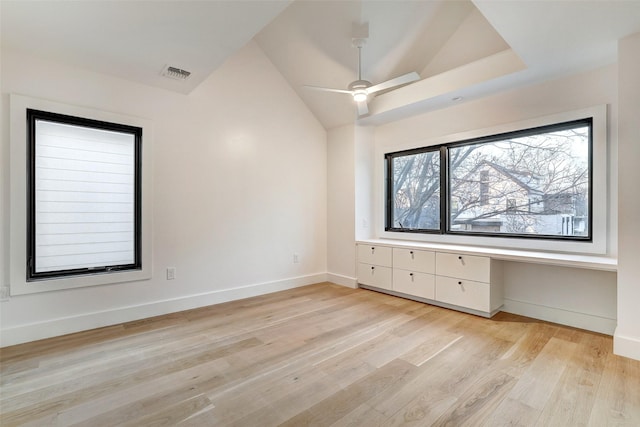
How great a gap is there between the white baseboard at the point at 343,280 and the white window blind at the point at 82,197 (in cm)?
280

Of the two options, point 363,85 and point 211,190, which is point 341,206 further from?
point 363,85

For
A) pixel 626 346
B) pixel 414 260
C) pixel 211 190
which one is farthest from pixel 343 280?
pixel 626 346

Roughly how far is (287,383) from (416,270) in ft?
7.66

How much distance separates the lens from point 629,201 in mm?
2328

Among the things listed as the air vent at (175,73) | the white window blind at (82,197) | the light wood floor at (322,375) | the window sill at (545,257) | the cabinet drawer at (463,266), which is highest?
the air vent at (175,73)

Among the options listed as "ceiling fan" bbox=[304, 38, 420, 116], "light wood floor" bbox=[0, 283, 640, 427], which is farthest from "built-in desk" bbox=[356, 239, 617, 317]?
"ceiling fan" bbox=[304, 38, 420, 116]

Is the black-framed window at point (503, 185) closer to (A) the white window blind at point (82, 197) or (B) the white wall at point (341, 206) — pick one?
(B) the white wall at point (341, 206)

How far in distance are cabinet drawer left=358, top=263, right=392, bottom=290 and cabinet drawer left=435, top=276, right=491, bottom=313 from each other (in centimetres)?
72

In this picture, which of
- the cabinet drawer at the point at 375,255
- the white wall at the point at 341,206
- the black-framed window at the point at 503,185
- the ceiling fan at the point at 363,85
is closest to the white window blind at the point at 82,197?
the ceiling fan at the point at 363,85

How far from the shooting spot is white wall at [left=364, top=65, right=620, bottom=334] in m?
2.74

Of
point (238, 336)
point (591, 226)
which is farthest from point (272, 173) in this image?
point (591, 226)

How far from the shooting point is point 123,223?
315cm

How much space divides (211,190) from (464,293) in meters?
3.20

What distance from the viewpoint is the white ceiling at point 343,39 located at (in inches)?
85.0
